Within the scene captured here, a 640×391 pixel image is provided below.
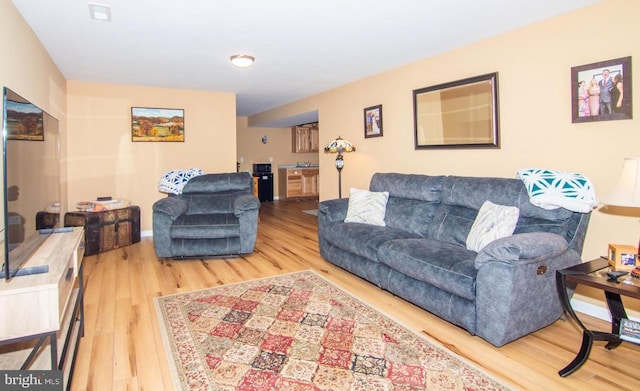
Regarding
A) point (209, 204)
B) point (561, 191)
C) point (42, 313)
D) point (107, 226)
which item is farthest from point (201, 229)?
point (561, 191)

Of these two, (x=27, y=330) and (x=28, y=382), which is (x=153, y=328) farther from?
(x=27, y=330)

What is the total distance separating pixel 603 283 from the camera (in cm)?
181

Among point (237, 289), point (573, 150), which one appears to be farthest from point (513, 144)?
point (237, 289)

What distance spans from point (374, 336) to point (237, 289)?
1364mm

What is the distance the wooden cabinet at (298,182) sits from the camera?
30.9 feet

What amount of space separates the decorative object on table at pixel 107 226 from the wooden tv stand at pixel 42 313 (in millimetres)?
2430

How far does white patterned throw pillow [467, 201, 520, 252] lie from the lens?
2.55 metres

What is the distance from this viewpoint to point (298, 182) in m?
9.49

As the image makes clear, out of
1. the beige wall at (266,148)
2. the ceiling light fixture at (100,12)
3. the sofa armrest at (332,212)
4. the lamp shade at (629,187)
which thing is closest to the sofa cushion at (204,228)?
the sofa armrest at (332,212)

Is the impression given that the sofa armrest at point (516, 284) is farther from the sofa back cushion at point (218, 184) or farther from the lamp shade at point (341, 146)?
the sofa back cushion at point (218, 184)

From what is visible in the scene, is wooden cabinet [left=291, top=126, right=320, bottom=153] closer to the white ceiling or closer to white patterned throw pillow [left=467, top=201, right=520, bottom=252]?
the white ceiling

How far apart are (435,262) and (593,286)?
0.88 metres

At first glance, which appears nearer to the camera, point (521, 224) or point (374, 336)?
point (374, 336)

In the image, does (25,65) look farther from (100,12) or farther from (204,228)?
(204,228)
